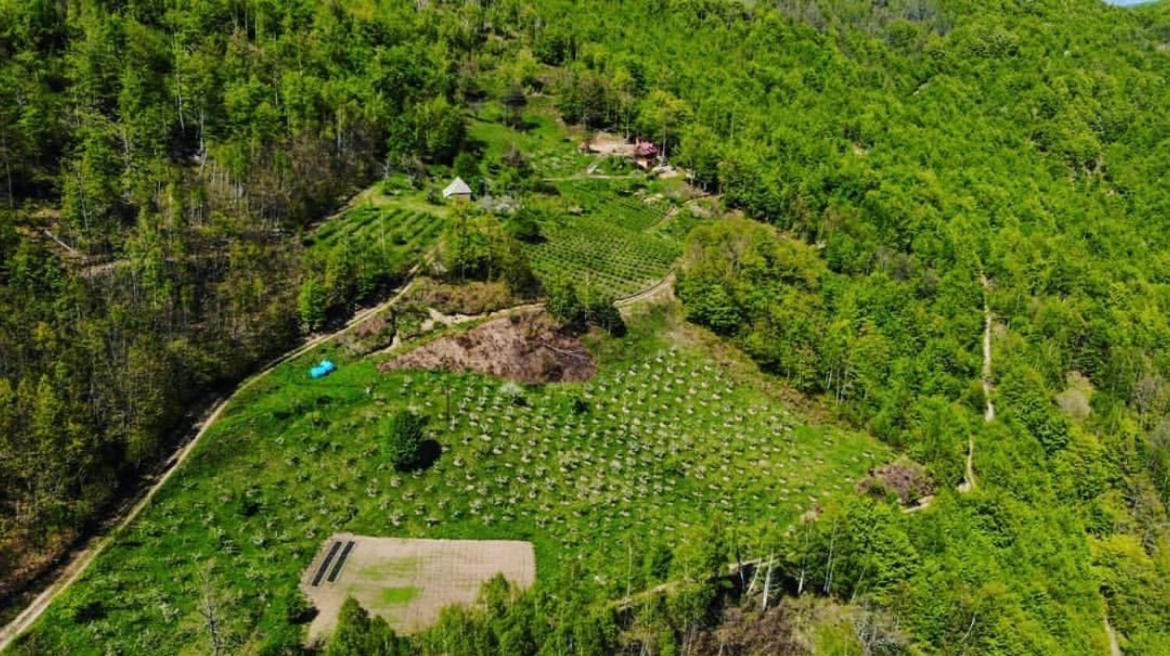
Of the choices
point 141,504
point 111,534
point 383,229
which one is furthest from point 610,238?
point 111,534

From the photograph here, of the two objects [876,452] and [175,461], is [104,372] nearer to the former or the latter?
[175,461]

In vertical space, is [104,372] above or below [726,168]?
below

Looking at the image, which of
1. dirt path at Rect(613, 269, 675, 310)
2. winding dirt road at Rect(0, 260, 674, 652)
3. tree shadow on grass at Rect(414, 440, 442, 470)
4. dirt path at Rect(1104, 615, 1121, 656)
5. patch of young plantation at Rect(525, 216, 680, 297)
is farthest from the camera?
patch of young plantation at Rect(525, 216, 680, 297)

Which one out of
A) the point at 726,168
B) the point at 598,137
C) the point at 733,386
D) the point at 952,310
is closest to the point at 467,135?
the point at 598,137

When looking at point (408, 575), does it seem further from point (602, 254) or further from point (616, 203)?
point (616, 203)

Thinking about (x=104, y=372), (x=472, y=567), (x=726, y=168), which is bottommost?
(x=472, y=567)

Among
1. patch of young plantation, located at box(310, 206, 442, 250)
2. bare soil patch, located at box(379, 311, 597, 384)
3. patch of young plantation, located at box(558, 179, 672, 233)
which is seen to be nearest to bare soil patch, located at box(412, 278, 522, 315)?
bare soil patch, located at box(379, 311, 597, 384)

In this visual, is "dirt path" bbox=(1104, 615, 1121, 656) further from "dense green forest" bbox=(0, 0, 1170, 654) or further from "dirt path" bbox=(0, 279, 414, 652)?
"dirt path" bbox=(0, 279, 414, 652)
